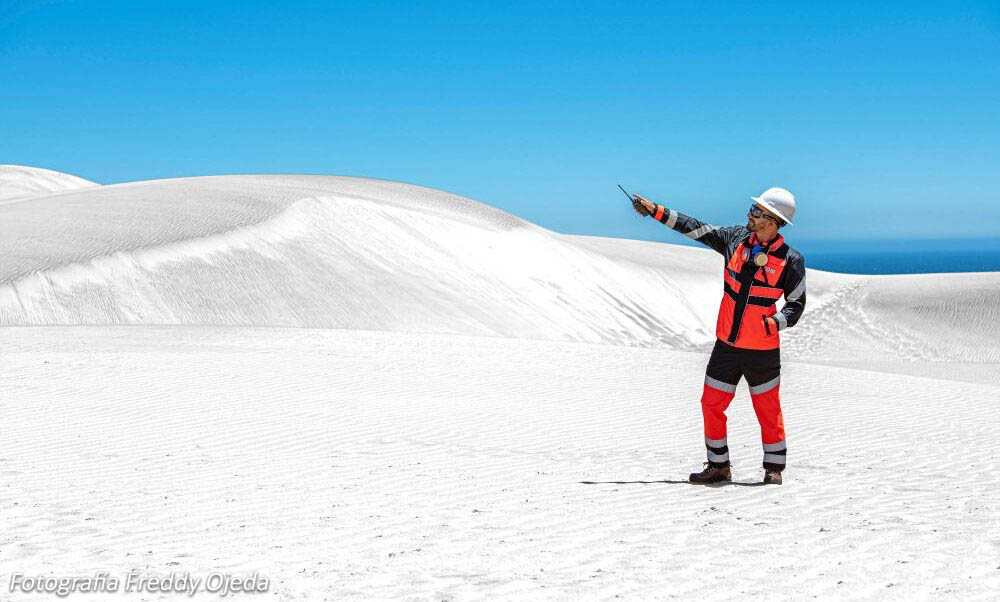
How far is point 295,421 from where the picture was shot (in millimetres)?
9477

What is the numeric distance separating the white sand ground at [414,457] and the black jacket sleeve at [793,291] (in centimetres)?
124

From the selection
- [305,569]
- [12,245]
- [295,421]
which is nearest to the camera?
[305,569]

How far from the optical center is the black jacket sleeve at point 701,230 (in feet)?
22.5

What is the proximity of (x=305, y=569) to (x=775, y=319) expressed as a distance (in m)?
3.68

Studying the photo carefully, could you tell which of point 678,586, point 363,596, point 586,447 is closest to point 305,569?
point 363,596

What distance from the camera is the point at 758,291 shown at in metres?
6.63

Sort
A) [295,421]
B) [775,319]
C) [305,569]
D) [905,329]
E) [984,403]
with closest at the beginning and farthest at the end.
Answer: [305,569], [775,319], [295,421], [984,403], [905,329]

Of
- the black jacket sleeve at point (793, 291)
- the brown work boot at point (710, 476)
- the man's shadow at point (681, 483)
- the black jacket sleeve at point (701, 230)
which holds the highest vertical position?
the black jacket sleeve at point (701, 230)

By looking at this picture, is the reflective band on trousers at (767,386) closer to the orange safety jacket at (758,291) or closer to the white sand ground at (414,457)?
the orange safety jacket at (758,291)

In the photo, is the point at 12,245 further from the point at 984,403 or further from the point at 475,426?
the point at 984,403

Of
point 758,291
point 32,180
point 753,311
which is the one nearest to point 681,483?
point 753,311

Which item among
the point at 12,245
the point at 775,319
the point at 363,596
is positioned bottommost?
the point at 363,596

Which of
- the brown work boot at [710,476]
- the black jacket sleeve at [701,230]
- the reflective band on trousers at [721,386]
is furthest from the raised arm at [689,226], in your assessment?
the brown work boot at [710,476]

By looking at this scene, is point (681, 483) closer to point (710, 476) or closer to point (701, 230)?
point (710, 476)
